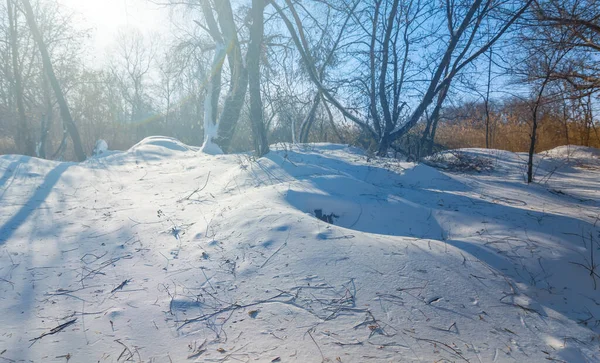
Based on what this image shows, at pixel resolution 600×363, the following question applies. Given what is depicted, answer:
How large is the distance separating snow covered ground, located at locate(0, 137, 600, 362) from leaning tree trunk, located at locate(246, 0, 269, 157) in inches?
88.8

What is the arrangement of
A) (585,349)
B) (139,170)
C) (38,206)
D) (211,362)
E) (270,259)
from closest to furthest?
(211,362), (585,349), (270,259), (38,206), (139,170)

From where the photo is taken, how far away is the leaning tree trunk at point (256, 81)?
662cm

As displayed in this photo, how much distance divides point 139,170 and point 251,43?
3.28 meters

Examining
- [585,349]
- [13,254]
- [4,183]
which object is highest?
[4,183]

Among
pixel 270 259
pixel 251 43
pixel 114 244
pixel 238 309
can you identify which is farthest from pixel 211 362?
pixel 251 43

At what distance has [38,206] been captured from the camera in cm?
383

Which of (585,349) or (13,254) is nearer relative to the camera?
(585,349)

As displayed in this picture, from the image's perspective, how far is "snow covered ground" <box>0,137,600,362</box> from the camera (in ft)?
5.89

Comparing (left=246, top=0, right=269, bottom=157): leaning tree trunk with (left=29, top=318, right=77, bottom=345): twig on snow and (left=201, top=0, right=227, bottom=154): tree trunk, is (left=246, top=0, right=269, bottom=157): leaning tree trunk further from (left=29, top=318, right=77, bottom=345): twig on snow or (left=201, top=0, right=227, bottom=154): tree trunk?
(left=29, top=318, right=77, bottom=345): twig on snow

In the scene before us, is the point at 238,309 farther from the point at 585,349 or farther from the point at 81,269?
the point at 585,349

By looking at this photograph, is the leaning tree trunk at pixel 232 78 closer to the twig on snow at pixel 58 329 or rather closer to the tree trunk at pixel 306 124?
the tree trunk at pixel 306 124

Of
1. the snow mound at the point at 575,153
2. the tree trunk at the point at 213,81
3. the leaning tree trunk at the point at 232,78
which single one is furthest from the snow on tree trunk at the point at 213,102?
the snow mound at the point at 575,153

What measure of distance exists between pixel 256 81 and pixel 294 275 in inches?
199

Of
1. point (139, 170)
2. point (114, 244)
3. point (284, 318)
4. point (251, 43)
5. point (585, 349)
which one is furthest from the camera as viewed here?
point (251, 43)
